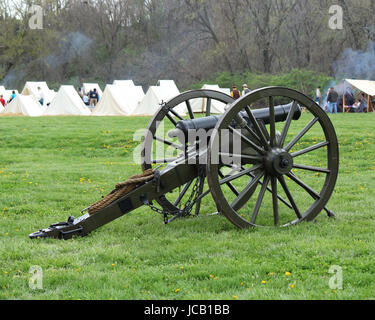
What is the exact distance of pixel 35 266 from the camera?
451 cm

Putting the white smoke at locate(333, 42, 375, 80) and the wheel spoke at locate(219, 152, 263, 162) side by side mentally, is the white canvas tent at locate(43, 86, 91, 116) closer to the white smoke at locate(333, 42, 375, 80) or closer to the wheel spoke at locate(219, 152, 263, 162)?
the white smoke at locate(333, 42, 375, 80)

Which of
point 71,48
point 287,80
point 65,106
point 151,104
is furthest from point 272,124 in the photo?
point 71,48

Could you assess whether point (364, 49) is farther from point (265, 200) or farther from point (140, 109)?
point (265, 200)

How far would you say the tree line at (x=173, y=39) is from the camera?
38656 mm

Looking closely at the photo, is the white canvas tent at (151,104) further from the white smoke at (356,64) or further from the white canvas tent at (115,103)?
the white smoke at (356,64)

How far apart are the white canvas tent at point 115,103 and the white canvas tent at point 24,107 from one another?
2875 millimetres

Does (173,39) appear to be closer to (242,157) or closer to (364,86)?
(364,86)

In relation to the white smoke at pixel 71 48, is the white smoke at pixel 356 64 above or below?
below

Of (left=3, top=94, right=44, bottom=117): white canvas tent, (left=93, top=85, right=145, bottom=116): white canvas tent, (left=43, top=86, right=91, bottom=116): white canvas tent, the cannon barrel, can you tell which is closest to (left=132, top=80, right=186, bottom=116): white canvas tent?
(left=93, top=85, right=145, bottom=116): white canvas tent

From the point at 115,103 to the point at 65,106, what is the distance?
238 cm

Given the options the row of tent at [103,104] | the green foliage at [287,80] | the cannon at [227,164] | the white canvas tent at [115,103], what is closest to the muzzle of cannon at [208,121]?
the cannon at [227,164]

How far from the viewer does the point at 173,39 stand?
157 feet
